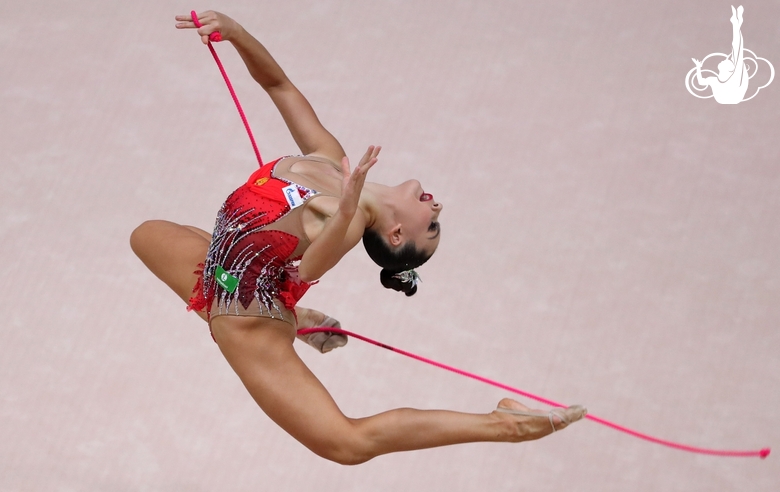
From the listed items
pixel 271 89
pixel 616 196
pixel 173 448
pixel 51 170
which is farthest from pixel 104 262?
pixel 616 196

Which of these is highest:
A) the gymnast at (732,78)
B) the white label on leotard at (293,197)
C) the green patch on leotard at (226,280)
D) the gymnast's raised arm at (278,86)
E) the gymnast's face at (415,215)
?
the gymnast at (732,78)

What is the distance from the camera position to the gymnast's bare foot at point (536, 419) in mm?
2746

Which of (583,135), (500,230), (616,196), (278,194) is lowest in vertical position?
(278,194)

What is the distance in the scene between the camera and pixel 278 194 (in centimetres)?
285

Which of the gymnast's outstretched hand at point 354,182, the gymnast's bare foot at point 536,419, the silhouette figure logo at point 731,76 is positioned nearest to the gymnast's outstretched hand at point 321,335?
the gymnast's bare foot at point 536,419

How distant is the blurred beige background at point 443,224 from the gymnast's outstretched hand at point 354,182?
121 cm

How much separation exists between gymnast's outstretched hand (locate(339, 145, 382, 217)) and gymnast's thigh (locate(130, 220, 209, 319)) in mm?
709

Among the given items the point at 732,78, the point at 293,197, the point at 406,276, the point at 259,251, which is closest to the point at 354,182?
the point at 293,197

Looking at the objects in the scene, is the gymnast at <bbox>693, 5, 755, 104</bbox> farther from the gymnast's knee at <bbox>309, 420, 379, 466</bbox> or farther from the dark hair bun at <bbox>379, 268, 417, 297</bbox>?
the gymnast's knee at <bbox>309, 420, 379, 466</bbox>

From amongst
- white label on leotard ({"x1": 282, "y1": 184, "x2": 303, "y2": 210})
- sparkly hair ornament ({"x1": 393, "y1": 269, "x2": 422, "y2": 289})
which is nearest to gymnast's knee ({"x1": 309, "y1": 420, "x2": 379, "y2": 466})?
sparkly hair ornament ({"x1": 393, "y1": 269, "x2": 422, "y2": 289})

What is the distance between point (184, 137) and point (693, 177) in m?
1.86

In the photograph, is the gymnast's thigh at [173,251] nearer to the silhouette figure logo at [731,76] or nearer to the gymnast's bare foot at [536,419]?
the gymnast's bare foot at [536,419]

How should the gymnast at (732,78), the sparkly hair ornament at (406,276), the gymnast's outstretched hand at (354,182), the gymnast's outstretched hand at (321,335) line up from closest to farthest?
the gymnast's outstretched hand at (354,182), the sparkly hair ornament at (406,276), the gymnast's outstretched hand at (321,335), the gymnast at (732,78)

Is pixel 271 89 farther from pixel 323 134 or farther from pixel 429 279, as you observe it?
pixel 429 279
